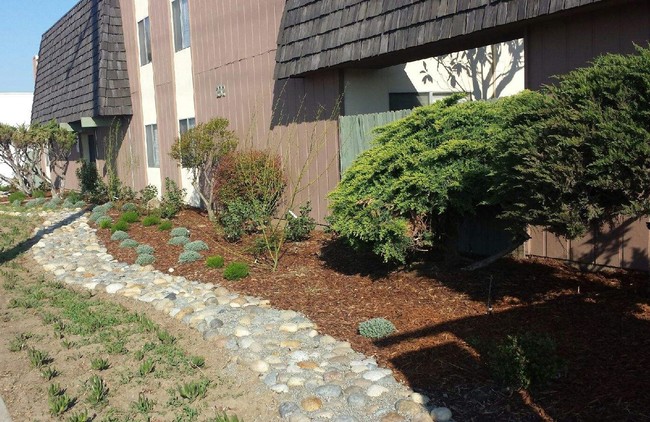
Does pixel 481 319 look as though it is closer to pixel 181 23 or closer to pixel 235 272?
pixel 235 272

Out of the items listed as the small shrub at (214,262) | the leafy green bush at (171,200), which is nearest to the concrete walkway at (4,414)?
the small shrub at (214,262)

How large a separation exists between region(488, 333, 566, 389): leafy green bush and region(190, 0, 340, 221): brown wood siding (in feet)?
19.7

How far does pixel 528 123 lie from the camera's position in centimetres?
466

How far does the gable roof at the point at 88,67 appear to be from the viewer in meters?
18.4

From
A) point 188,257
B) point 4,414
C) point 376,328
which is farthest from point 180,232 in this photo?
point 4,414

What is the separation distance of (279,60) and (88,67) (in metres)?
10.7

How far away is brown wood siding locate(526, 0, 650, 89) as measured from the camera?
237 inches

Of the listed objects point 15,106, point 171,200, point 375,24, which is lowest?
point 171,200

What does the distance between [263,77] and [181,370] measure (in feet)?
26.3

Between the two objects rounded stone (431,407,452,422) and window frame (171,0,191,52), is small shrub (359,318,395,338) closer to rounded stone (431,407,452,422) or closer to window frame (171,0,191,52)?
rounded stone (431,407,452,422)

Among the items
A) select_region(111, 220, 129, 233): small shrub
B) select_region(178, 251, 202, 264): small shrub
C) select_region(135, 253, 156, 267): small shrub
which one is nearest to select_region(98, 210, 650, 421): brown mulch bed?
select_region(178, 251, 202, 264): small shrub

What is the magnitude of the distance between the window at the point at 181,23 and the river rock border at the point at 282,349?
299 inches

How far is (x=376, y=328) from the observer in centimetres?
552

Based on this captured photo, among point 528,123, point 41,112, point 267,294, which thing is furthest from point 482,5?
point 41,112
